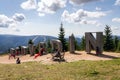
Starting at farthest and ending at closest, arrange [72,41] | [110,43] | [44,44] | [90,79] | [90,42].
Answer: [110,43]
[44,44]
[72,41]
[90,42]
[90,79]

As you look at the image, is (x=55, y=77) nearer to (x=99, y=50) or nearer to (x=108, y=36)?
(x=99, y=50)

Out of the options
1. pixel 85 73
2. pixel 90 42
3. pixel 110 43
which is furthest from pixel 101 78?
pixel 110 43

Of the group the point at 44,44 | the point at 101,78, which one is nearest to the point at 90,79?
the point at 101,78

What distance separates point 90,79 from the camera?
14766mm

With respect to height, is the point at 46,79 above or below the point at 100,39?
below

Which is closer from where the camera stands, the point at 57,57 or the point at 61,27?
the point at 57,57

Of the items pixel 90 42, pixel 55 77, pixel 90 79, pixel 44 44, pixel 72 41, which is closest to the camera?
pixel 90 79

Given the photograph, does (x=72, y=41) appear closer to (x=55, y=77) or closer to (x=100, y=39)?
(x=100, y=39)

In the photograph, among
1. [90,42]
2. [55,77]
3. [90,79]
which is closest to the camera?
[90,79]

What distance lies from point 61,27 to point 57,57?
52110 mm

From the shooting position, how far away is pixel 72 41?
37344 mm

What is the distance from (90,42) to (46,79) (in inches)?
803

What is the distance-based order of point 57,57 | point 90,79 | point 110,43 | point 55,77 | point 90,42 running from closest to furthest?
point 90,79
point 55,77
point 57,57
point 90,42
point 110,43

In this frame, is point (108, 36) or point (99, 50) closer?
point (99, 50)
